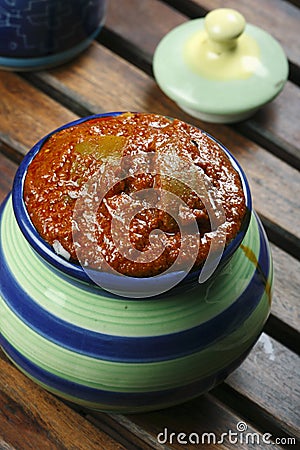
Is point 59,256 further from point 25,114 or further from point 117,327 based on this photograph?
point 25,114

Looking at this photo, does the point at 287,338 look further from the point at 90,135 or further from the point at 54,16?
the point at 54,16

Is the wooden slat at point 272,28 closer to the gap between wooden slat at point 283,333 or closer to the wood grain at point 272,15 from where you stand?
the wood grain at point 272,15

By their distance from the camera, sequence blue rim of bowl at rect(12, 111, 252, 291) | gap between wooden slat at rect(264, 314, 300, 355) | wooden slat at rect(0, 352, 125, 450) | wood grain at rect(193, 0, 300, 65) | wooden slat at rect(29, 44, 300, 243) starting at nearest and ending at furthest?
blue rim of bowl at rect(12, 111, 252, 291)
wooden slat at rect(0, 352, 125, 450)
gap between wooden slat at rect(264, 314, 300, 355)
wooden slat at rect(29, 44, 300, 243)
wood grain at rect(193, 0, 300, 65)

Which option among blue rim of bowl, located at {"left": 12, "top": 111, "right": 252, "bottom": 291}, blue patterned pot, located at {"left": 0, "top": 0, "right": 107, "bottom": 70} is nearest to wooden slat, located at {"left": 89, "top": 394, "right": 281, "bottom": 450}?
blue rim of bowl, located at {"left": 12, "top": 111, "right": 252, "bottom": 291}

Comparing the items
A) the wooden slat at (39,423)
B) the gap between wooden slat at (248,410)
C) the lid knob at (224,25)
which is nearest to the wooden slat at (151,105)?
the lid knob at (224,25)

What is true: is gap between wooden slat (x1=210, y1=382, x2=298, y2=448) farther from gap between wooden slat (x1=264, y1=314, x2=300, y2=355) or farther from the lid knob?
the lid knob

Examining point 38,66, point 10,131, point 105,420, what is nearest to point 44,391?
point 105,420
